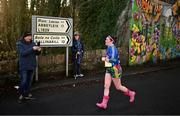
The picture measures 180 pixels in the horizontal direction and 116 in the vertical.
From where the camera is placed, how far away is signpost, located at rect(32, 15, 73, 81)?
11.3 m

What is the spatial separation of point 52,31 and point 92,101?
3641 mm

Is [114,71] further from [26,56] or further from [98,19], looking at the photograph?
[98,19]

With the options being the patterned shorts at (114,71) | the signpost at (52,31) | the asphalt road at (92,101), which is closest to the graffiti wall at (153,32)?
the signpost at (52,31)

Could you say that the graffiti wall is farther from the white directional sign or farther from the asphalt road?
the asphalt road

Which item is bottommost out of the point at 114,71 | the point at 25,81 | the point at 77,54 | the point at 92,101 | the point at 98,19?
the point at 92,101

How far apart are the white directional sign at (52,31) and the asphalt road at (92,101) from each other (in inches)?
68.2

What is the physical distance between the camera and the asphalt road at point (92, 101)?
8.04m

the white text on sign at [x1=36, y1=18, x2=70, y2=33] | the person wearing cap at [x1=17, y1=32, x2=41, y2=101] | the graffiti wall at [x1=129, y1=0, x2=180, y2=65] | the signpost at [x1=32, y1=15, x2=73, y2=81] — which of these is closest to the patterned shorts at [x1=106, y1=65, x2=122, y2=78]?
the person wearing cap at [x1=17, y1=32, x2=41, y2=101]

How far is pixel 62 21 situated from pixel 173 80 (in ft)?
14.5

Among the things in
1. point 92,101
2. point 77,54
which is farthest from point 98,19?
point 92,101

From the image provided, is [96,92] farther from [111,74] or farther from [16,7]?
[16,7]

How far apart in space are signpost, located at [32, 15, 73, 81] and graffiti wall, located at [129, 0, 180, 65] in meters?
4.45

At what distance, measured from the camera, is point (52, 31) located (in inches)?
464

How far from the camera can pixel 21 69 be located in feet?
28.4
